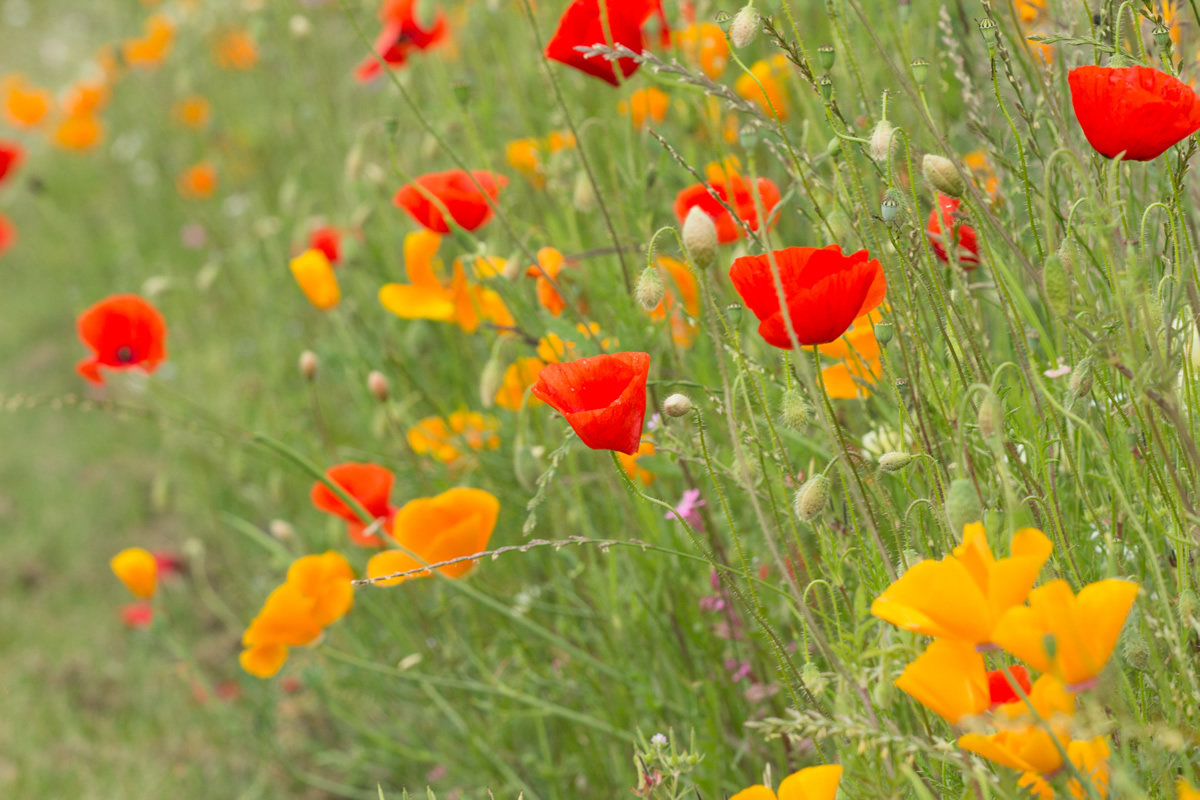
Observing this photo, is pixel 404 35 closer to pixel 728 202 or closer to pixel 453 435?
pixel 453 435

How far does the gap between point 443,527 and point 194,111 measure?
2.91 meters

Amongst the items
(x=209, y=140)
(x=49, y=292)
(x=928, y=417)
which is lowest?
(x=49, y=292)

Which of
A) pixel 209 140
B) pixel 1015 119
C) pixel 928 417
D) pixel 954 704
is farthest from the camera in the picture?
pixel 209 140

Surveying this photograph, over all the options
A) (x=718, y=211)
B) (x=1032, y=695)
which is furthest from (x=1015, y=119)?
(x=1032, y=695)

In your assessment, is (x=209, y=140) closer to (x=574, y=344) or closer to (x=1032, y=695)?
(x=574, y=344)

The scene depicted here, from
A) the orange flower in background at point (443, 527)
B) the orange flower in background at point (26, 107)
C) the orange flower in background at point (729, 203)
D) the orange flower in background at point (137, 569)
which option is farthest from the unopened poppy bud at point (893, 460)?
the orange flower in background at point (26, 107)

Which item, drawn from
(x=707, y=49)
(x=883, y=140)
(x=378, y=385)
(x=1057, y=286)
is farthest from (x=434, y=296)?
(x=1057, y=286)

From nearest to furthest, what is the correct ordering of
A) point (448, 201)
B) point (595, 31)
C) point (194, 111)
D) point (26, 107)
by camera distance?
point (595, 31) < point (448, 201) < point (194, 111) < point (26, 107)

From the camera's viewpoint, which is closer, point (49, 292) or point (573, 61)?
point (573, 61)

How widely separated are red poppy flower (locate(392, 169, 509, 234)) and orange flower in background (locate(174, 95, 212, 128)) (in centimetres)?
260

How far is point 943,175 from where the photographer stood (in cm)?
87

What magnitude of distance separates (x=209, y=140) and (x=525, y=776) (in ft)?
11.0

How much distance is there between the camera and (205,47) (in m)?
4.40

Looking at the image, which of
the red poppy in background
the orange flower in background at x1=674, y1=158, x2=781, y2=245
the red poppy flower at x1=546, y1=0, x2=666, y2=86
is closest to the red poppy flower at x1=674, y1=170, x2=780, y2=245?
the orange flower in background at x1=674, y1=158, x2=781, y2=245
